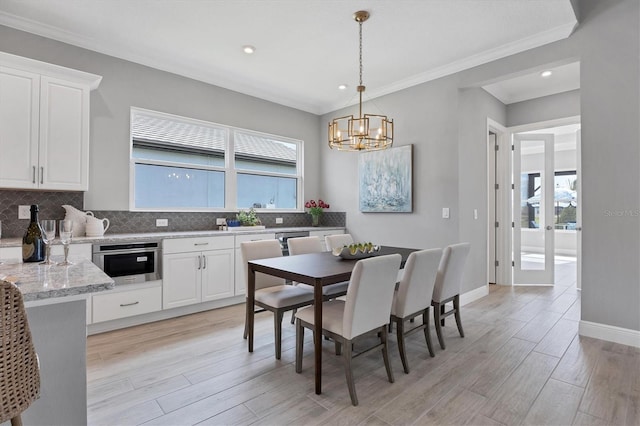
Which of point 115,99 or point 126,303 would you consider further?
point 115,99

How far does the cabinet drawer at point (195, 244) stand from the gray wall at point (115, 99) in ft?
2.47

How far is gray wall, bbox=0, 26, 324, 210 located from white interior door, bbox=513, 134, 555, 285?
443 cm

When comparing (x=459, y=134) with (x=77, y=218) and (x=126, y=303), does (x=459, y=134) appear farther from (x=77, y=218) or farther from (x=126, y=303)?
(x=77, y=218)

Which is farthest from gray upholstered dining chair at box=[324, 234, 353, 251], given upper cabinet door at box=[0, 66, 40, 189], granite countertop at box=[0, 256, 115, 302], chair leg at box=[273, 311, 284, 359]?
upper cabinet door at box=[0, 66, 40, 189]

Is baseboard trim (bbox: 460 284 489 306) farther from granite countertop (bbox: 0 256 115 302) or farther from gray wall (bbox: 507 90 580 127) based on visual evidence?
granite countertop (bbox: 0 256 115 302)

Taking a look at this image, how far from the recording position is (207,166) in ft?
14.8

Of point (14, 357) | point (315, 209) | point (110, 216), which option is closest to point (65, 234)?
point (14, 357)

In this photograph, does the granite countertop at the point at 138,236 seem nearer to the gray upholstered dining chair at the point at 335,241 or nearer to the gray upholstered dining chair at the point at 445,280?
the gray upholstered dining chair at the point at 335,241

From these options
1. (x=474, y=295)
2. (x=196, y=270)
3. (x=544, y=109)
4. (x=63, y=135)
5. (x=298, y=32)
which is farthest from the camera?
(x=544, y=109)

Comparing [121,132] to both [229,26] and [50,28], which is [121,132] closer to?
[50,28]

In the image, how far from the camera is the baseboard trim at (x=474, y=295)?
13.7ft

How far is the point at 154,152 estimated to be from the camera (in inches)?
160

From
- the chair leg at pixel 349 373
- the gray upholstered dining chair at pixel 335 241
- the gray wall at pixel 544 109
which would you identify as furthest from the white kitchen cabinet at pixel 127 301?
the gray wall at pixel 544 109

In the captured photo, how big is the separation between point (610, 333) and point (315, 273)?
2.76 metres
